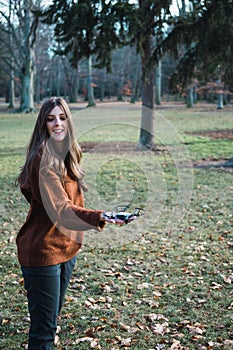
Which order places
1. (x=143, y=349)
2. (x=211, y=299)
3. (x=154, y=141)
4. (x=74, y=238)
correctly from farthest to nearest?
(x=154, y=141)
(x=211, y=299)
(x=143, y=349)
(x=74, y=238)

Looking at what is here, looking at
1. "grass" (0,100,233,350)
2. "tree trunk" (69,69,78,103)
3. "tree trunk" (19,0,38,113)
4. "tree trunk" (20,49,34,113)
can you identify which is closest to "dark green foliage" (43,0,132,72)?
"grass" (0,100,233,350)

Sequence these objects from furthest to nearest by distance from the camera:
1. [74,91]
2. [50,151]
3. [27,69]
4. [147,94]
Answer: [74,91]
[27,69]
[147,94]
[50,151]

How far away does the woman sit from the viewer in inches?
108

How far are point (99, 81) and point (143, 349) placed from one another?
2245 inches

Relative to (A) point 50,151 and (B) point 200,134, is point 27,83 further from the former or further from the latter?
(A) point 50,151

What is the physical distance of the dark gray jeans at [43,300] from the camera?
2848 mm

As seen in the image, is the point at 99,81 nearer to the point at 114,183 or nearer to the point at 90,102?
the point at 90,102

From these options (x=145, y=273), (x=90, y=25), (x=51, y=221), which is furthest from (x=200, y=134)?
(x=51, y=221)

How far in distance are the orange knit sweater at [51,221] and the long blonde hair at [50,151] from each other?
50 mm

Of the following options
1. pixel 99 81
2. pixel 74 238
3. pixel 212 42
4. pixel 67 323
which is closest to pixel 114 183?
pixel 212 42

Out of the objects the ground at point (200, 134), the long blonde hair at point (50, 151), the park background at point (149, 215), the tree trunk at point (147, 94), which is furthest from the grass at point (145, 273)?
the tree trunk at point (147, 94)

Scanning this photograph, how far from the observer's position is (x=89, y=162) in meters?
13.1

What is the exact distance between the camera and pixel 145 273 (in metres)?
5.43

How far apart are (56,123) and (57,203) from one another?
1.65ft
